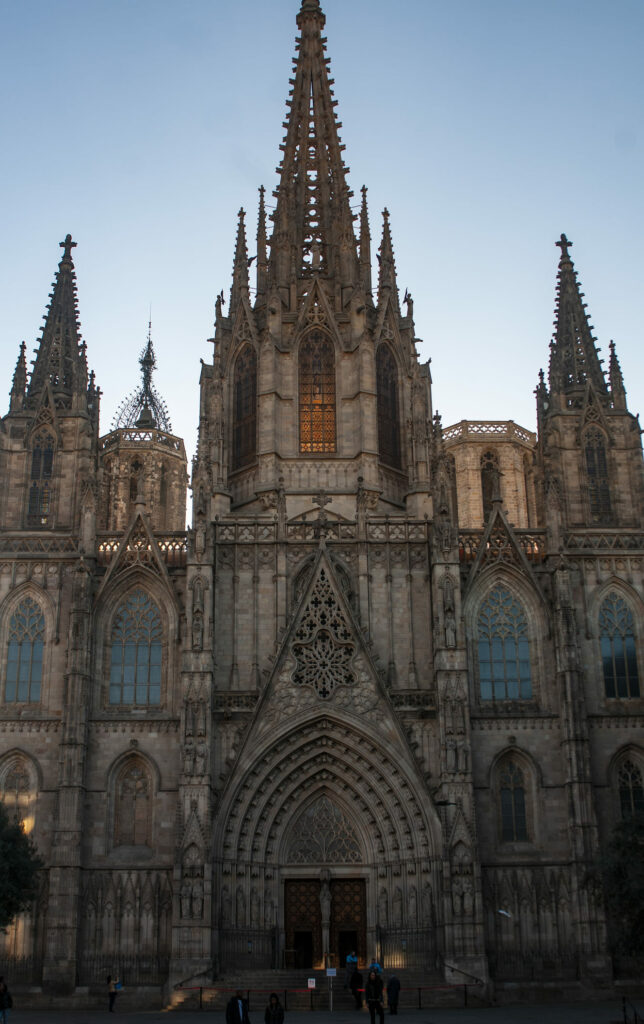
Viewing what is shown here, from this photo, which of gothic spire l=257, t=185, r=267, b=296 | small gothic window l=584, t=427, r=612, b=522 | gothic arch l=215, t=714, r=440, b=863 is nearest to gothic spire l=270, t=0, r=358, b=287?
gothic spire l=257, t=185, r=267, b=296

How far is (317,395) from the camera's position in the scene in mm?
47719

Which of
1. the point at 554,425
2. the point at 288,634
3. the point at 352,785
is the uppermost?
the point at 554,425

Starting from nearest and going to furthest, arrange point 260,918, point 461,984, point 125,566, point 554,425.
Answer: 1. point 461,984
2. point 260,918
3. point 125,566
4. point 554,425

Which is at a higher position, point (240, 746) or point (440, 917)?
point (240, 746)

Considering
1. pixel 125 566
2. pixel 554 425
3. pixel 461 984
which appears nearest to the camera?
pixel 461 984

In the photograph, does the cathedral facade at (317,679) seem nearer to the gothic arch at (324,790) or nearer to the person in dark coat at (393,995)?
the gothic arch at (324,790)

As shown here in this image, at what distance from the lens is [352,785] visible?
4006 centimetres

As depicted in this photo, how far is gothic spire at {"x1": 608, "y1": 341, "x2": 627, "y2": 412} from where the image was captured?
47281mm

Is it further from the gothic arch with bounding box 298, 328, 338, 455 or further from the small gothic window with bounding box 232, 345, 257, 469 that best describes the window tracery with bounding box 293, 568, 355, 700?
the small gothic window with bounding box 232, 345, 257, 469

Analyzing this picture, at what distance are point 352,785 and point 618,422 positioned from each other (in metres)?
18.7

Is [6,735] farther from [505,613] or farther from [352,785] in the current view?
[505,613]

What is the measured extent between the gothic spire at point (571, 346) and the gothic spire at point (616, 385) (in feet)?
1.79

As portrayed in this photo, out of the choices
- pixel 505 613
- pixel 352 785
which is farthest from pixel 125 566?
pixel 505 613

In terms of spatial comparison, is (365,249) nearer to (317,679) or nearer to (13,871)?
(317,679)
